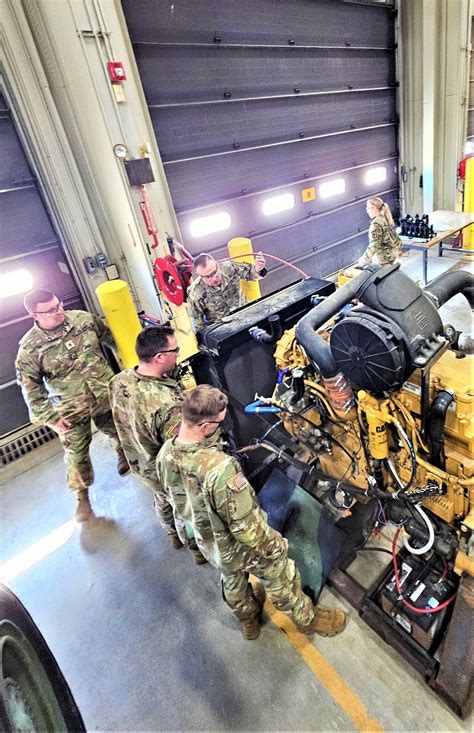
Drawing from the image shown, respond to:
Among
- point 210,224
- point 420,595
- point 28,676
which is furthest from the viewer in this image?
point 210,224

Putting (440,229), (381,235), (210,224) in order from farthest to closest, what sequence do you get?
1. (440,229)
2. (210,224)
3. (381,235)

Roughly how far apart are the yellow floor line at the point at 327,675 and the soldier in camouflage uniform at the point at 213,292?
114 inches

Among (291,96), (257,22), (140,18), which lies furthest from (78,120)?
(291,96)

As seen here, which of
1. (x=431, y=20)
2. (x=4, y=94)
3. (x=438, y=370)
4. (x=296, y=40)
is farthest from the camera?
(x=431, y=20)

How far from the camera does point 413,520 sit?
2.39 m

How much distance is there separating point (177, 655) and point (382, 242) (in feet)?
17.2

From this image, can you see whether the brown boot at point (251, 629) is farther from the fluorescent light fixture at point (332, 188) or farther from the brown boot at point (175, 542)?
the fluorescent light fixture at point (332, 188)

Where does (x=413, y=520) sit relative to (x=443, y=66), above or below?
below

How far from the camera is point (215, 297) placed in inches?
175

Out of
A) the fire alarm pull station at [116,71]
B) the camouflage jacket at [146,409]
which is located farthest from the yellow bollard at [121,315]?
the fire alarm pull station at [116,71]

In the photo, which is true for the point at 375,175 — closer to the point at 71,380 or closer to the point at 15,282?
the point at 15,282

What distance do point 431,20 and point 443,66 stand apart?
82 centimetres

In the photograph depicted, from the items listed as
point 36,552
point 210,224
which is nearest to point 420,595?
point 36,552

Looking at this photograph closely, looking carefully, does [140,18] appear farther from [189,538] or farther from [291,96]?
[189,538]
